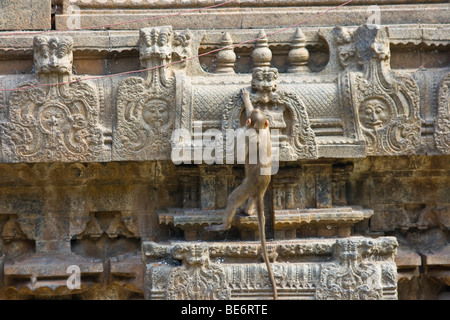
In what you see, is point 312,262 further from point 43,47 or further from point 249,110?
point 43,47

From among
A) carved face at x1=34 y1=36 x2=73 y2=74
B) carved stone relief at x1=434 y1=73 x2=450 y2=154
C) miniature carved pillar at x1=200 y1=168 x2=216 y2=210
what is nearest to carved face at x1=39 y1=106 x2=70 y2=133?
carved face at x1=34 y1=36 x2=73 y2=74

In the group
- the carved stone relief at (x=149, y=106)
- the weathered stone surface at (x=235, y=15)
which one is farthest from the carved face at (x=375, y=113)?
the carved stone relief at (x=149, y=106)

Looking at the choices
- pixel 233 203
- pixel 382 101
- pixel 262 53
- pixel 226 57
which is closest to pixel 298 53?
pixel 262 53

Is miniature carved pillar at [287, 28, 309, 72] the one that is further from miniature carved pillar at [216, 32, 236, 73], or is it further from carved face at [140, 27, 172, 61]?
carved face at [140, 27, 172, 61]

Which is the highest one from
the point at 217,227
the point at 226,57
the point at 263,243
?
the point at 226,57

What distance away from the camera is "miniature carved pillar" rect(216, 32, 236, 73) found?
10078 mm

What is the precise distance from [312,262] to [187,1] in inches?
117

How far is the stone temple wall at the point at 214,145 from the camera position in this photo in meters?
9.62

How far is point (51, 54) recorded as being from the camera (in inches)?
383

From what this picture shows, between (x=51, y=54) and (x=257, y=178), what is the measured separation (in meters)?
2.36

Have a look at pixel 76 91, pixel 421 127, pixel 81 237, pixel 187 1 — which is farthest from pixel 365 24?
pixel 81 237

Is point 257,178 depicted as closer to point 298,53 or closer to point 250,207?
point 250,207

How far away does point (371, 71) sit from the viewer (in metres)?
9.91

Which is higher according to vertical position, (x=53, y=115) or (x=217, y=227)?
(x=53, y=115)
